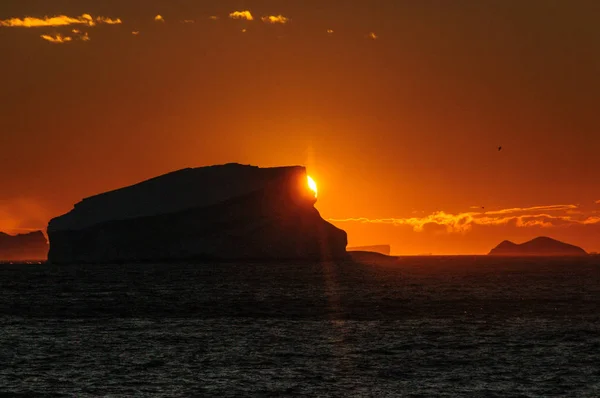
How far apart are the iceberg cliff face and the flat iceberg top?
181 millimetres

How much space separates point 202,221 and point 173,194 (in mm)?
10556

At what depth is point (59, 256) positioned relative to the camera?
159750mm

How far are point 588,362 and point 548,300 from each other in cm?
3811

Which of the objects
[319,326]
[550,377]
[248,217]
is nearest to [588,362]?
[550,377]

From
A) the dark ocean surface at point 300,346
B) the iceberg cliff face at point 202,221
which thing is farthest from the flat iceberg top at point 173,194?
the dark ocean surface at point 300,346

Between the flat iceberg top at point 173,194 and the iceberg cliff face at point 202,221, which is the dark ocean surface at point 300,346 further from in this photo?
the flat iceberg top at point 173,194

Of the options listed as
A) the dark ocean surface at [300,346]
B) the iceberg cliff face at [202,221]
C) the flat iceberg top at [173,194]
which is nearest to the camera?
the dark ocean surface at [300,346]

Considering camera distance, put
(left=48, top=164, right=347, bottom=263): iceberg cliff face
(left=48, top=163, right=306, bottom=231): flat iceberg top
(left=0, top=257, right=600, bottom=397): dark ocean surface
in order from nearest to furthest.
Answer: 1. (left=0, top=257, right=600, bottom=397): dark ocean surface
2. (left=48, top=164, right=347, bottom=263): iceberg cliff face
3. (left=48, top=163, right=306, bottom=231): flat iceberg top

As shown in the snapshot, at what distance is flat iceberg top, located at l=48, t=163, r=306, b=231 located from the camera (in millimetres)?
148750

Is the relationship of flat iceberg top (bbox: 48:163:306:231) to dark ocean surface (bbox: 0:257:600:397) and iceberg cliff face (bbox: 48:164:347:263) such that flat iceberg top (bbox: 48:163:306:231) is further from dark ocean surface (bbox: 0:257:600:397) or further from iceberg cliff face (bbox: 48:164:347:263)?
dark ocean surface (bbox: 0:257:600:397)

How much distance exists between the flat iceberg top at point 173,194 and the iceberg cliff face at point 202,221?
18 cm

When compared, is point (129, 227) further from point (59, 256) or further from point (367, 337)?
point (367, 337)

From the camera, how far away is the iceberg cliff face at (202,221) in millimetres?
147625

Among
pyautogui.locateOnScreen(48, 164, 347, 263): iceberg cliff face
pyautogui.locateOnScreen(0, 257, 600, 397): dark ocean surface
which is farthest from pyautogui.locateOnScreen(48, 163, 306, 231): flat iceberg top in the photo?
pyautogui.locateOnScreen(0, 257, 600, 397): dark ocean surface
